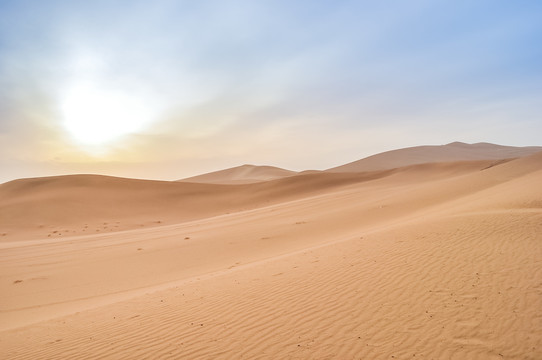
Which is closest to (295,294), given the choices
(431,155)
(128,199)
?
(128,199)

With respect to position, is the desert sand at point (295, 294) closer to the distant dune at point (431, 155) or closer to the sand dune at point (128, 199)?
the sand dune at point (128, 199)

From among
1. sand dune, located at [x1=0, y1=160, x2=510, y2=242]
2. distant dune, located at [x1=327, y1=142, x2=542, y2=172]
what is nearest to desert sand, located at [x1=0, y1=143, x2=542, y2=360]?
sand dune, located at [x1=0, y1=160, x2=510, y2=242]

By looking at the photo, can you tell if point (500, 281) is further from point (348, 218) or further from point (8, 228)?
point (8, 228)

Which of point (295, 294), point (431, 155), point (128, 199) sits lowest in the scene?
point (295, 294)

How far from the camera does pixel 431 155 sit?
317 ft

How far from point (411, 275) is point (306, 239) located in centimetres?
795

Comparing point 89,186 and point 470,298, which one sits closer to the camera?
point 470,298

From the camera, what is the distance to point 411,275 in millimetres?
5891

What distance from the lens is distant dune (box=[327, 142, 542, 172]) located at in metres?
86.5

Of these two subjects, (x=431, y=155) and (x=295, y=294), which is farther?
(x=431, y=155)

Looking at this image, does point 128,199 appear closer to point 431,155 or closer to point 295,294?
point 295,294

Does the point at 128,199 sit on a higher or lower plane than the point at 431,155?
lower

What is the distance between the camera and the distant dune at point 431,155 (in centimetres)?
8650

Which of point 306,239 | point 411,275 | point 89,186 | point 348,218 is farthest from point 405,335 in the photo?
point 89,186
